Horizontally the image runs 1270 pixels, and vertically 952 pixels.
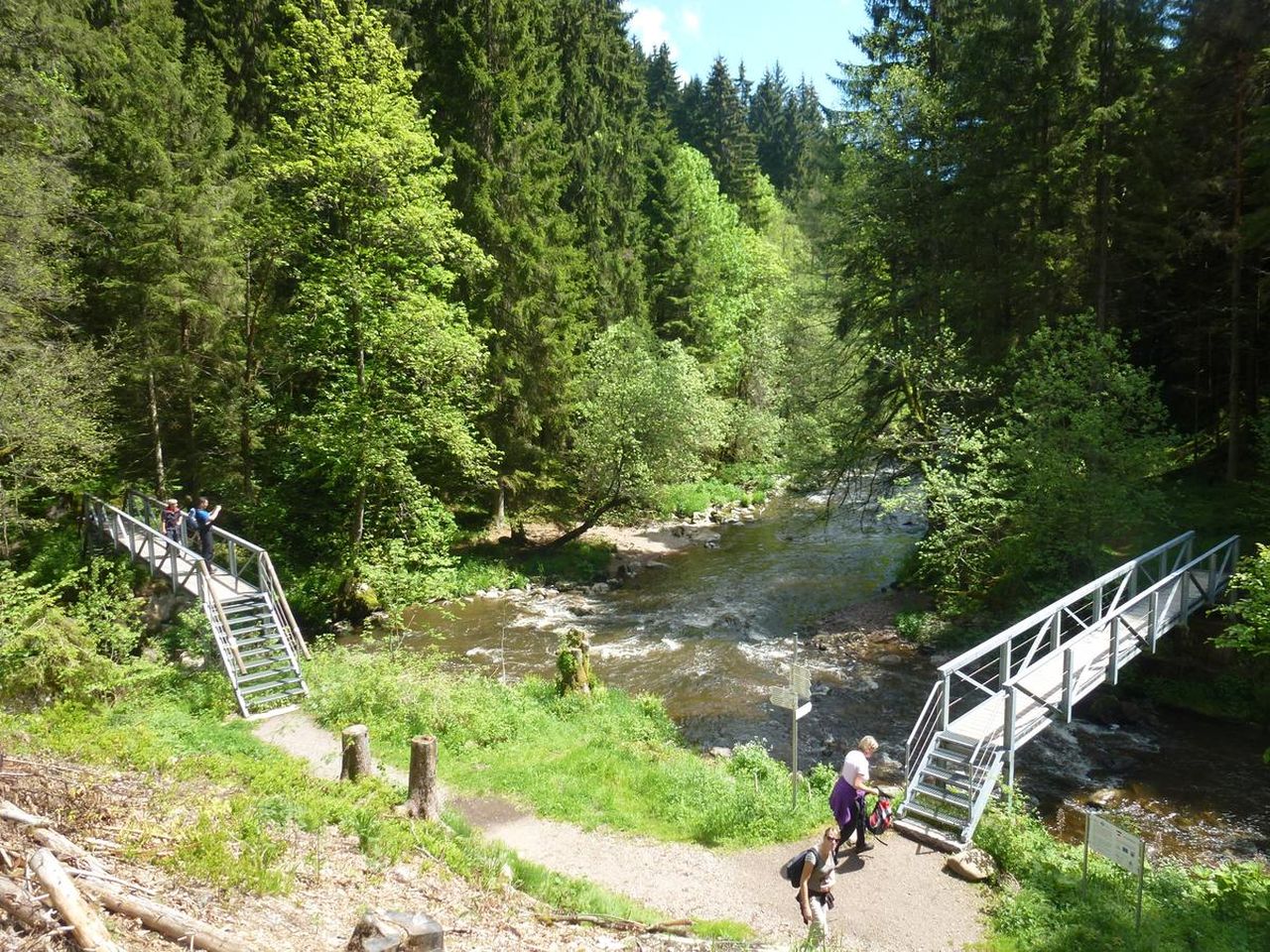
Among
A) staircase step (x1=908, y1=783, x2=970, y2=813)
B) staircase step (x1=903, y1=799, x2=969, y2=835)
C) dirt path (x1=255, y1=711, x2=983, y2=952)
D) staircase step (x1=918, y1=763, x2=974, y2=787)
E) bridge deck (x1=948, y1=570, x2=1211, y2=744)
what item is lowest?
dirt path (x1=255, y1=711, x2=983, y2=952)

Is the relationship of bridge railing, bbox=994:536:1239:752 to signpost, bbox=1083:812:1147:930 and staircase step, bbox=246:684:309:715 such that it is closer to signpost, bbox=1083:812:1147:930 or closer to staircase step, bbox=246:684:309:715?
signpost, bbox=1083:812:1147:930

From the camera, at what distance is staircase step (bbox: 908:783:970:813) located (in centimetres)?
986

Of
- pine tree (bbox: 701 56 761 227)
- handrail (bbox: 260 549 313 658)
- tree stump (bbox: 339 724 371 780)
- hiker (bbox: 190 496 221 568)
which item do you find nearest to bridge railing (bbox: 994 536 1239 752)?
tree stump (bbox: 339 724 371 780)

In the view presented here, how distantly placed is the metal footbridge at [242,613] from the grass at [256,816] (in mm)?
2474

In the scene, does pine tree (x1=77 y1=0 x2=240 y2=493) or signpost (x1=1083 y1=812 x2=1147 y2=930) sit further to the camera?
pine tree (x1=77 y1=0 x2=240 y2=493)

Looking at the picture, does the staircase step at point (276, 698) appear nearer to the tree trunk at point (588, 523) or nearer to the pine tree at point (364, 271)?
the pine tree at point (364, 271)

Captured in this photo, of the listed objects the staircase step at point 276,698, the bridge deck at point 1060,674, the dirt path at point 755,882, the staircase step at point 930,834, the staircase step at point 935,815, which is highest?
the bridge deck at point 1060,674

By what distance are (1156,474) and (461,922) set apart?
16.9 meters

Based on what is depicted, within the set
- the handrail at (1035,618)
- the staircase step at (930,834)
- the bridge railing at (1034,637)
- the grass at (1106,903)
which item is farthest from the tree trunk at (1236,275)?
the staircase step at (930,834)

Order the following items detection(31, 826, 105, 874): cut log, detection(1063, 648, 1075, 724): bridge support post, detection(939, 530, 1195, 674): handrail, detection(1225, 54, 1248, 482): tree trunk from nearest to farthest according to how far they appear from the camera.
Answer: detection(31, 826, 105, 874): cut log < detection(939, 530, 1195, 674): handrail < detection(1063, 648, 1075, 724): bridge support post < detection(1225, 54, 1248, 482): tree trunk

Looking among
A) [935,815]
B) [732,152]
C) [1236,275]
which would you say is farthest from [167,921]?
[732,152]

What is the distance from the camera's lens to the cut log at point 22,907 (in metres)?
4.41

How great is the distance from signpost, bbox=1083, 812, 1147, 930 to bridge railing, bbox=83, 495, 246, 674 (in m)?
12.8

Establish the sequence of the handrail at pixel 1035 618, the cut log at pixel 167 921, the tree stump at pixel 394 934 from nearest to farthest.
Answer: the cut log at pixel 167 921, the tree stump at pixel 394 934, the handrail at pixel 1035 618
